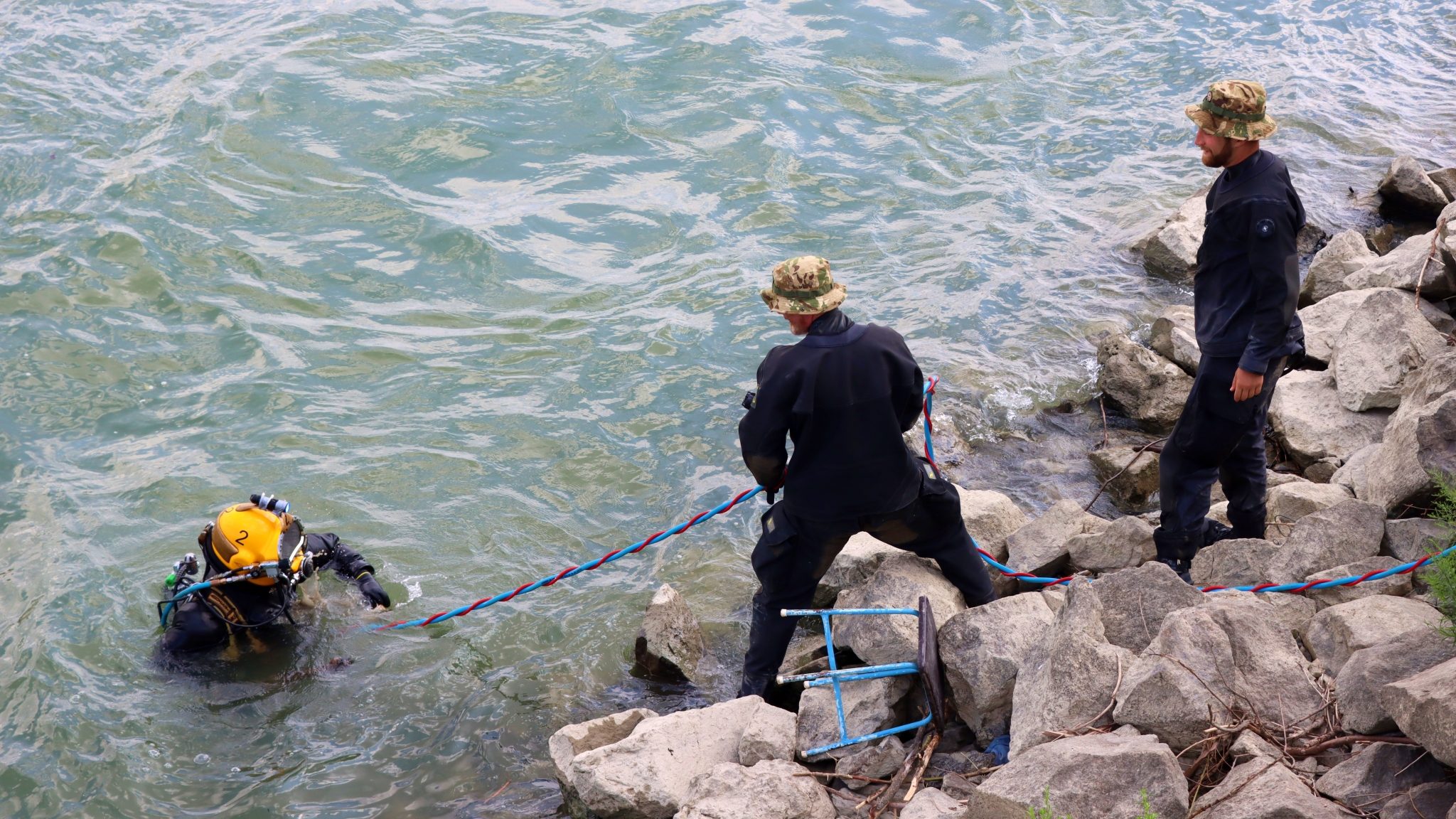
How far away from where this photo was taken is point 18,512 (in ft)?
23.6

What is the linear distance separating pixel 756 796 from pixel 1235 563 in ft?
8.87

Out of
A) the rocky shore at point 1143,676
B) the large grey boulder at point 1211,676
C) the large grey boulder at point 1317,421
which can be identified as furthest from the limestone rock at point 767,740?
the large grey boulder at point 1317,421

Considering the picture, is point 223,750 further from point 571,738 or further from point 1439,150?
point 1439,150

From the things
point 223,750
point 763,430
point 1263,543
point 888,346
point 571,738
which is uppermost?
point 888,346

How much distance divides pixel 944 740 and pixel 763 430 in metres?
1.49

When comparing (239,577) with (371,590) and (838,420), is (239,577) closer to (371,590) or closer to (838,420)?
(371,590)

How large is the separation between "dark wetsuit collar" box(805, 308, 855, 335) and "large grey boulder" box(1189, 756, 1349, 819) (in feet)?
7.02

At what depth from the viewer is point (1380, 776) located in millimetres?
3375

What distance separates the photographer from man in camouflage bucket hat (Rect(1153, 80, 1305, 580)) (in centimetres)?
488

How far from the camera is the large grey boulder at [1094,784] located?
11.3 feet

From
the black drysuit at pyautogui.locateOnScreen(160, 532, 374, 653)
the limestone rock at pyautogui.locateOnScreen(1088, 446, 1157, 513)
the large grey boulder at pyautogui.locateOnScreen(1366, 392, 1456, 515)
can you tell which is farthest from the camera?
the limestone rock at pyautogui.locateOnScreen(1088, 446, 1157, 513)

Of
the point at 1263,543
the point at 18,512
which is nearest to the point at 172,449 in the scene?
the point at 18,512

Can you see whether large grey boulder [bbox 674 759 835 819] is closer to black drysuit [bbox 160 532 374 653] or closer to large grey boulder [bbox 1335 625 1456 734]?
large grey boulder [bbox 1335 625 1456 734]

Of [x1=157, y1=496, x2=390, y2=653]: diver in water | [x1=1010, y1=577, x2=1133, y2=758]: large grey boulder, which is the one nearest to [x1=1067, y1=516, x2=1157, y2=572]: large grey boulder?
[x1=1010, y1=577, x2=1133, y2=758]: large grey boulder
